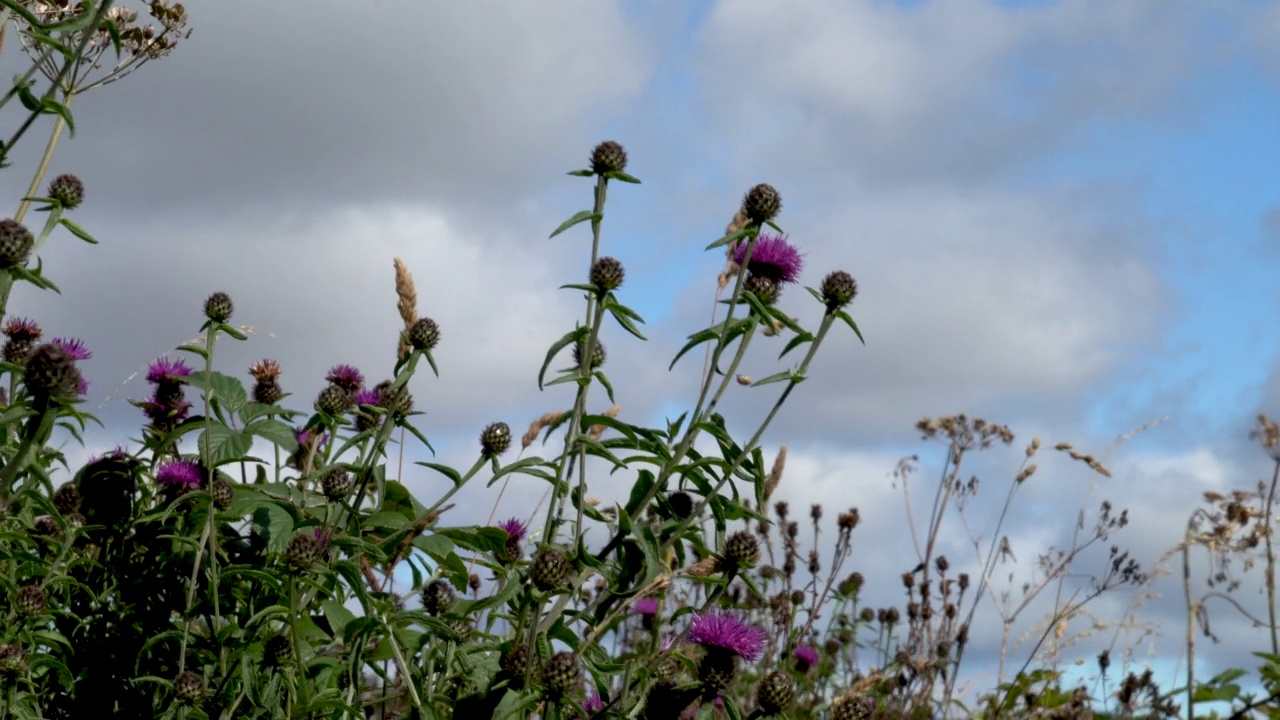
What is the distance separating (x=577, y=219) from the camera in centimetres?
330

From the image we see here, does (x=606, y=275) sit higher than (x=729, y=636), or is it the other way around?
(x=606, y=275)

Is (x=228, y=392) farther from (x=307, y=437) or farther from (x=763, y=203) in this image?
(x=763, y=203)

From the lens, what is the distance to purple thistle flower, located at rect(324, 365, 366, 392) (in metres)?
4.05

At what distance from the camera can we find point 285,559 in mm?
3008

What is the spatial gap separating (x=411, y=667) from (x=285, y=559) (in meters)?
0.44

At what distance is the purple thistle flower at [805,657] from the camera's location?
5996 mm

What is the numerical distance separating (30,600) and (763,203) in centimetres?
225

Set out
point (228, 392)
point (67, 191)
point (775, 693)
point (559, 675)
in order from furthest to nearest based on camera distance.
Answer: point (67, 191) < point (228, 392) < point (775, 693) < point (559, 675)

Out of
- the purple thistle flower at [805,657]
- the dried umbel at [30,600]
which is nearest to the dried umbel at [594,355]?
the dried umbel at [30,600]

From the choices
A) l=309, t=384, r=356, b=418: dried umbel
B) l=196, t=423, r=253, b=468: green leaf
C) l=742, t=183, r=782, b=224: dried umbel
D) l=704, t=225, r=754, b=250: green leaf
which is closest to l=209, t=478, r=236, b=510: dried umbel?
l=196, t=423, r=253, b=468: green leaf

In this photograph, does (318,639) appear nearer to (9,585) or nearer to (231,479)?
(231,479)

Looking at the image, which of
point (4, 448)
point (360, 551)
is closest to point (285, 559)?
point (360, 551)

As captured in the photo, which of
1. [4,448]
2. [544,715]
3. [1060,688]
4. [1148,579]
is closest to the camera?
[544,715]

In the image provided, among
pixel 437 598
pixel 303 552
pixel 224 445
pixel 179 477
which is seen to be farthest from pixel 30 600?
pixel 437 598
